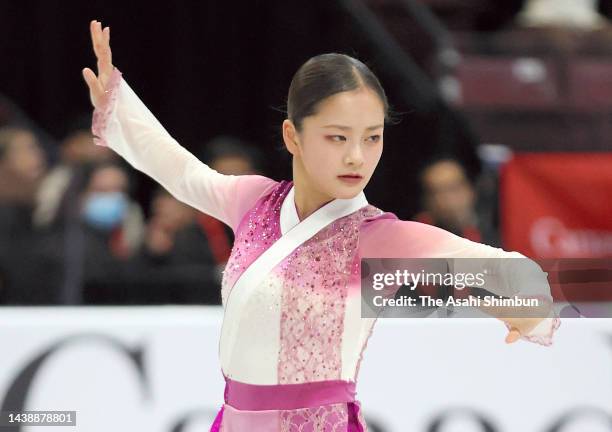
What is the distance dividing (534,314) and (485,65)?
4.57 m

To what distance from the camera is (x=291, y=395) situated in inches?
85.4

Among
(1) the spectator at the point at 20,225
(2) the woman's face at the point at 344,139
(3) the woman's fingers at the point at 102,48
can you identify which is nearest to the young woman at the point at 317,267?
(2) the woman's face at the point at 344,139

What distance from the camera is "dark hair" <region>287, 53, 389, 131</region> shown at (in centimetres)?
212

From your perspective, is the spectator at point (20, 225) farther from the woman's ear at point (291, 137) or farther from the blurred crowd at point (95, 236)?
the woman's ear at point (291, 137)

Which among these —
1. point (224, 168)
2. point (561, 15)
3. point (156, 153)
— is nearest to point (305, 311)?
point (156, 153)

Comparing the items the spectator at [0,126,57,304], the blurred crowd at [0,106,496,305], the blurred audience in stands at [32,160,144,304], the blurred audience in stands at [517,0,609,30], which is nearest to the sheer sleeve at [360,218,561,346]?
the blurred crowd at [0,106,496,305]

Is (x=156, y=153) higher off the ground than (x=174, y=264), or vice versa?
(x=174, y=264)

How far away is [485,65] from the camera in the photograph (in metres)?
6.48

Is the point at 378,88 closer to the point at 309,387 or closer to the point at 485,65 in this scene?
the point at 309,387

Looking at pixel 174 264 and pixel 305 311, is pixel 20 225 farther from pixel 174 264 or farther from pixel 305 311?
pixel 305 311

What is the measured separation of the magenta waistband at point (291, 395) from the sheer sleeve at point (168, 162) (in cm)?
37

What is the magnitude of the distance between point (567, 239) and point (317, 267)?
3203 mm

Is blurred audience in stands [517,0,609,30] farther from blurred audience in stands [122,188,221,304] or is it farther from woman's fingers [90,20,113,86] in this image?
woman's fingers [90,20,113,86]

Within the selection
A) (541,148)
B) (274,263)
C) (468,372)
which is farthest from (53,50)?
(274,263)
